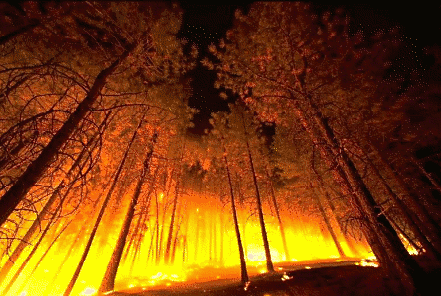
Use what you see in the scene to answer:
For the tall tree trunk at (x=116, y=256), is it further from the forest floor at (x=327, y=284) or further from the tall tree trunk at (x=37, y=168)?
the tall tree trunk at (x=37, y=168)

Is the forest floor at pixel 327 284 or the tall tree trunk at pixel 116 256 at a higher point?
the tall tree trunk at pixel 116 256

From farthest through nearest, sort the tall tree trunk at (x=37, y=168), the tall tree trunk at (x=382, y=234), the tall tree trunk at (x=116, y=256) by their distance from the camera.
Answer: the tall tree trunk at (x=116, y=256) < the tall tree trunk at (x=382, y=234) < the tall tree trunk at (x=37, y=168)

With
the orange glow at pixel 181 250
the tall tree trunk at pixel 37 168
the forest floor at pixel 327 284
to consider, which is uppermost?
the orange glow at pixel 181 250

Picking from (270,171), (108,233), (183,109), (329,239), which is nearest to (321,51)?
(183,109)

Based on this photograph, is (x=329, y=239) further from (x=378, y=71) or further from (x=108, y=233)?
(x=108, y=233)

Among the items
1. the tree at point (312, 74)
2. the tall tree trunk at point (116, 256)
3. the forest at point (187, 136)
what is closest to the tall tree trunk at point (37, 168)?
the forest at point (187, 136)

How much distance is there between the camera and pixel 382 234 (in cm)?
575

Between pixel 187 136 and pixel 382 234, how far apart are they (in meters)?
14.3

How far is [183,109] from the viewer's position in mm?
14297

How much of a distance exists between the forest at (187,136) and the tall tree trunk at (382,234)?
1.3 inches

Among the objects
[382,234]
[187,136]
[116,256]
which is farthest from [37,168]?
[187,136]

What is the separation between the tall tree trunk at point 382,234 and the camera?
5.36 meters

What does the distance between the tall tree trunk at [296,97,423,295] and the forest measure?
1.3 inches

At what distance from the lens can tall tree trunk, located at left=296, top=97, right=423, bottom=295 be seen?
5.36 m
